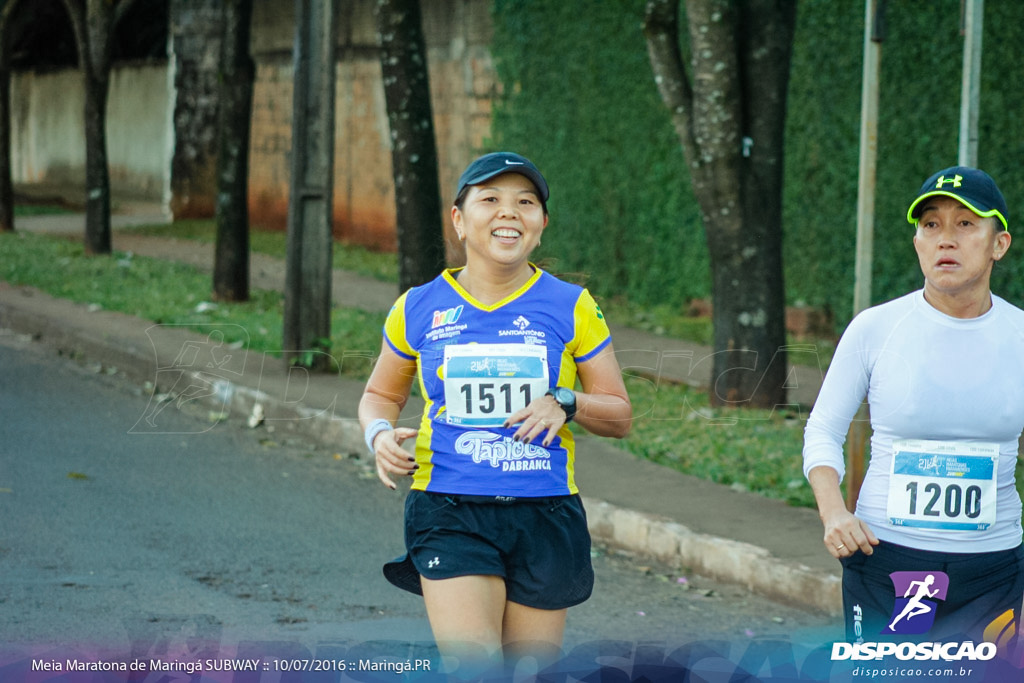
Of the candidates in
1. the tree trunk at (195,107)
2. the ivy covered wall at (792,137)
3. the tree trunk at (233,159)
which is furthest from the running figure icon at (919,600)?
the tree trunk at (195,107)

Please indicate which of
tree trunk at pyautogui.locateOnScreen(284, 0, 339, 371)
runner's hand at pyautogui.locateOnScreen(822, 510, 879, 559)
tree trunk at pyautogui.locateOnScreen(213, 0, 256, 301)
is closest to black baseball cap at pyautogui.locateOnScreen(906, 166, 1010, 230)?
runner's hand at pyautogui.locateOnScreen(822, 510, 879, 559)

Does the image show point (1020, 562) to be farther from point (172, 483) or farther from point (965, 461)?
point (172, 483)

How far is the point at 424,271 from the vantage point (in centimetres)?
1073

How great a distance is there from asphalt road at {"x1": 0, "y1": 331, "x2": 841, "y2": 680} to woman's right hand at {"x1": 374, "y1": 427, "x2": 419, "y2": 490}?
5.21 feet

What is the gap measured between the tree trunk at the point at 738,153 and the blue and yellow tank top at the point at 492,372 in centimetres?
571

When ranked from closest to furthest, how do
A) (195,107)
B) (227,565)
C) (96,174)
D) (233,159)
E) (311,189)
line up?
1. (227,565)
2. (311,189)
3. (233,159)
4. (96,174)
5. (195,107)

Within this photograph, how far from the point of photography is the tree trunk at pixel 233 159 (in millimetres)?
13953

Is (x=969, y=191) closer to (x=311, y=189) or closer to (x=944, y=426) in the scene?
(x=944, y=426)

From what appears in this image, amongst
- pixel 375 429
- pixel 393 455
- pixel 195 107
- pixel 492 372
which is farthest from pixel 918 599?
pixel 195 107

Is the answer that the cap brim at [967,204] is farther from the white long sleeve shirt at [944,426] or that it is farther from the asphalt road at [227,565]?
the asphalt road at [227,565]

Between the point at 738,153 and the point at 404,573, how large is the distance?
603cm

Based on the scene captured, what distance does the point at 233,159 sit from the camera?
14016 mm

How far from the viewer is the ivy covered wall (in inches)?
440

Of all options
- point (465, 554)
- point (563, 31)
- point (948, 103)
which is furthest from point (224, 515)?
point (563, 31)
